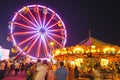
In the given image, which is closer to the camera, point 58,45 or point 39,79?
point 39,79

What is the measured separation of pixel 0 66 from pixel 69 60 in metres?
7.43

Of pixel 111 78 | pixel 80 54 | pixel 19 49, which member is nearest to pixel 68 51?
pixel 80 54

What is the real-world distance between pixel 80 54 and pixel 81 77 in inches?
89.2

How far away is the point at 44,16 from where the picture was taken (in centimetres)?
3161

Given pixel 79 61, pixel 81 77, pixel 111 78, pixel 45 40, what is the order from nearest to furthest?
1. pixel 111 78
2. pixel 81 77
3. pixel 79 61
4. pixel 45 40

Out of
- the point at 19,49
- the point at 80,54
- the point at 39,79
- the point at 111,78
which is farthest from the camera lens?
the point at 19,49

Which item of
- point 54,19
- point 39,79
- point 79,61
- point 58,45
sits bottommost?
point 39,79

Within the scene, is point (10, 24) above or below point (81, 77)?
above

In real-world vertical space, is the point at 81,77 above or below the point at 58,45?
below

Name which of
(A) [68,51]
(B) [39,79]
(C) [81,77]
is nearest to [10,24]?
(A) [68,51]

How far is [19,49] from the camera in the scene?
90.5ft

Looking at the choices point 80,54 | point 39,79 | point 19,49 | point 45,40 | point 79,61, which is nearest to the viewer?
point 39,79

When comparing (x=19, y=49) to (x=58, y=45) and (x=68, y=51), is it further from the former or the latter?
(x=68, y=51)

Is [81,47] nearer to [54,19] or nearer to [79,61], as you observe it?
[79,61]
